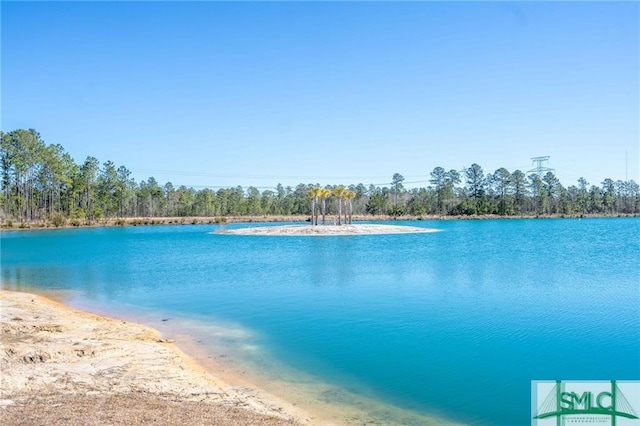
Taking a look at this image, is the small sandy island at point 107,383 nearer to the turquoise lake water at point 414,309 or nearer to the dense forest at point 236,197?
the turquoise lake water at point 414,309

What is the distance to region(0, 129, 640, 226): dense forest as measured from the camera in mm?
82688

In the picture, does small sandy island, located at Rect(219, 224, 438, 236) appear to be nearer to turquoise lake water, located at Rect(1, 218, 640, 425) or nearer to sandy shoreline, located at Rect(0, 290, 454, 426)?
turquoise lake water, located at Rect(1, 218, 640, 425)

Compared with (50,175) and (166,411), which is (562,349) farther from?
(50,175)

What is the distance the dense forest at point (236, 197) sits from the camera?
271 ft

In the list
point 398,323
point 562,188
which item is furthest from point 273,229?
point 562,188

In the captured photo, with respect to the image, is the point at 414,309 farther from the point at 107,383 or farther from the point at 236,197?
the point at 236,197

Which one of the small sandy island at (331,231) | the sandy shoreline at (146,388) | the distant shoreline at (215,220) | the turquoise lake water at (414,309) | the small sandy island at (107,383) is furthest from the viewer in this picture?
the distant shoreline at (215,220)

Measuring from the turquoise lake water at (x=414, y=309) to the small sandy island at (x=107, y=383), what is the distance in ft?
8.55

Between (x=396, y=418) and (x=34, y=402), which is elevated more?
(x=34, y=402)

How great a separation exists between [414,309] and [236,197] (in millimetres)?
110194

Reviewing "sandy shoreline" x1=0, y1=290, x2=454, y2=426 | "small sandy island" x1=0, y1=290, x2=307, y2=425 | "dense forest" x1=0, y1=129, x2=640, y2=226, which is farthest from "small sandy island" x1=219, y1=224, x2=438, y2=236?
"sandy shoreline" x1=0, y1=290, x2=454, y2=426

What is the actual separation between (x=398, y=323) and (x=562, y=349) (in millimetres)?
4626

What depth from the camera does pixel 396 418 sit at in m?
8.45

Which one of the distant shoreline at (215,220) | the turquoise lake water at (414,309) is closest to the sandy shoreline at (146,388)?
the turquoise lake water at (414,309)
